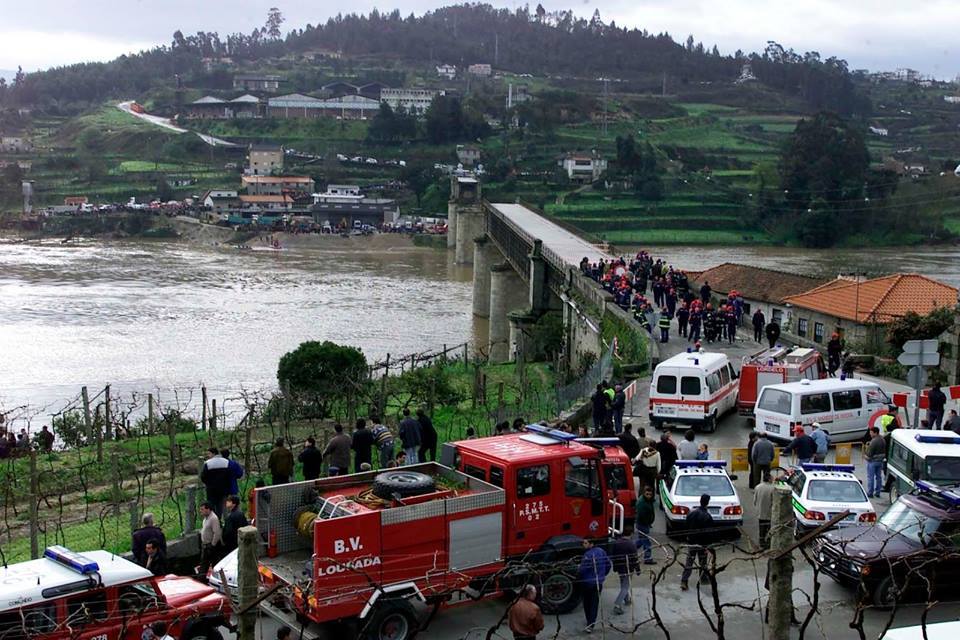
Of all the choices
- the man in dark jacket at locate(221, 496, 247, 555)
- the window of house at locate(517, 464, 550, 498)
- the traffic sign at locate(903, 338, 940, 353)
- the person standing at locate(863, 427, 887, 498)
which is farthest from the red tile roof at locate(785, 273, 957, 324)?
the man in dark jacket at locate(221, 496, 247, 555)

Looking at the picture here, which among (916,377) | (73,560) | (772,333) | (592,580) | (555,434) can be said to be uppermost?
(555,434)

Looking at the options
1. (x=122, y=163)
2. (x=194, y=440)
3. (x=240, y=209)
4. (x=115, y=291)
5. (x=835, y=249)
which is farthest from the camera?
(x=122, y=163)

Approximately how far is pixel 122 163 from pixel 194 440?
13750 cm

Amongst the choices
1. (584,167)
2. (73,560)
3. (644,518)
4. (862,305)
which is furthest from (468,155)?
(73,560)

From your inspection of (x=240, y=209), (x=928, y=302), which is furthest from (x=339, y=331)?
(x=240, y=209)

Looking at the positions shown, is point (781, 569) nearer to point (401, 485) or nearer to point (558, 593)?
point (558, 593)

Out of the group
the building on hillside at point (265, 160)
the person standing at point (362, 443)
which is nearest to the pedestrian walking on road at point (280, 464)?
the person standing at point (362, 443)

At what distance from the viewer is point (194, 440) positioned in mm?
26453

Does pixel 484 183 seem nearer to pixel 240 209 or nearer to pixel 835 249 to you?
pixel 240 209

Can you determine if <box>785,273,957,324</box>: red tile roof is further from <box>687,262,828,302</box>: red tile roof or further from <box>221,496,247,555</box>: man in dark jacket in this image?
<box>221,496,247,555</box>: man in dark jacket

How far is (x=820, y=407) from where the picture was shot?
22266 millimetres

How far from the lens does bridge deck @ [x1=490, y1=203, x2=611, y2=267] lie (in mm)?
58688

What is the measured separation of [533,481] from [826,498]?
4782 millimetres

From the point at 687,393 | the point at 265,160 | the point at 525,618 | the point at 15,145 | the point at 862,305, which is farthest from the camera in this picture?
the point at 15,145
